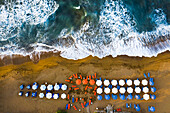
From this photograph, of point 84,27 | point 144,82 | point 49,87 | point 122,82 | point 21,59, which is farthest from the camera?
point 84,27

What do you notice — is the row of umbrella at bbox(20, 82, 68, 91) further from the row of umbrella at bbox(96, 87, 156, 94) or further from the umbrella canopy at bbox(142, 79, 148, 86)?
the umbrella canopy at bbox(142, 79, 148, 86)

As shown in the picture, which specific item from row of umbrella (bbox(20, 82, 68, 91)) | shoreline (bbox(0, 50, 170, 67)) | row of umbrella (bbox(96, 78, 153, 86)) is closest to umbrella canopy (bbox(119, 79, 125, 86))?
row of umbrella (bbox(96, 78, 153, 86))

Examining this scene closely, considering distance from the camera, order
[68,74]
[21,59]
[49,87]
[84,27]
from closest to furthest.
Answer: [49,87], [68,74], [21,59], [84,27]

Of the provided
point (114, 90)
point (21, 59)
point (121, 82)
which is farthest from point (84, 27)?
point (21, 59)

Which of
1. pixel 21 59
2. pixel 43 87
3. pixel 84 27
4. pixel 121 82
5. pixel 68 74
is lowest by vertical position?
pixel 43 87

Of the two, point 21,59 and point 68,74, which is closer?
point 68,74

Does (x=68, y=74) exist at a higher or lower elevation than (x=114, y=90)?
higher

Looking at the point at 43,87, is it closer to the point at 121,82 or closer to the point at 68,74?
the point at 68,74
